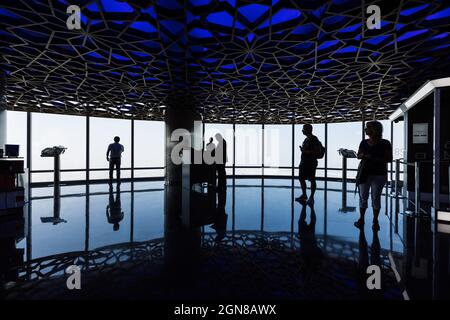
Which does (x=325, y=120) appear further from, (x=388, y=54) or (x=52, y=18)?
(x=52, y=18)

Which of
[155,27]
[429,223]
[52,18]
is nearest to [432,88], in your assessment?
[429,223]

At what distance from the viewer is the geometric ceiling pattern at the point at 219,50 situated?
4.07 m

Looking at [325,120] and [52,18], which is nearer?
[52,18]

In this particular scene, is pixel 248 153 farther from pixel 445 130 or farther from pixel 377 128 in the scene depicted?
pixel 377 128

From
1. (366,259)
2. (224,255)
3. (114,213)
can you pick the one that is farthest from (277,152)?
(224,255)

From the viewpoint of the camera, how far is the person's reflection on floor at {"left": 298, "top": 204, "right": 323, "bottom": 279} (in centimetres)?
238

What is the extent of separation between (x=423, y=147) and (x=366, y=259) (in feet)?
21.4

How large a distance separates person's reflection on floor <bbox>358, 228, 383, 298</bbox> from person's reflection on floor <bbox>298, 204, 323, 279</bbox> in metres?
0.43

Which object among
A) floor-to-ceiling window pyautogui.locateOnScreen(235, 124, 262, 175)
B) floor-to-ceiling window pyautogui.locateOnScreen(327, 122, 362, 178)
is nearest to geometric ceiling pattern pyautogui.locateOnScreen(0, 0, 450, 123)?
floor-to-ceiling window pyautogui.locateOnScreen(327, 122, 362, 178)

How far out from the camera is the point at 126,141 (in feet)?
41.4

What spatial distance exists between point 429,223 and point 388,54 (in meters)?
4.33

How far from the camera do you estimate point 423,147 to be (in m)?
6.78

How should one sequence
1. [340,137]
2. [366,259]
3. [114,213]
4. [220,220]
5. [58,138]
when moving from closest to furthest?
1. [366,259]
2. [220,220]
3. [114,213]
4. [58,138]
5. [340,137]

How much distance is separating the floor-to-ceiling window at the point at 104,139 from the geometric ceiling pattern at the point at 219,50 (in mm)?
Result: 2548
